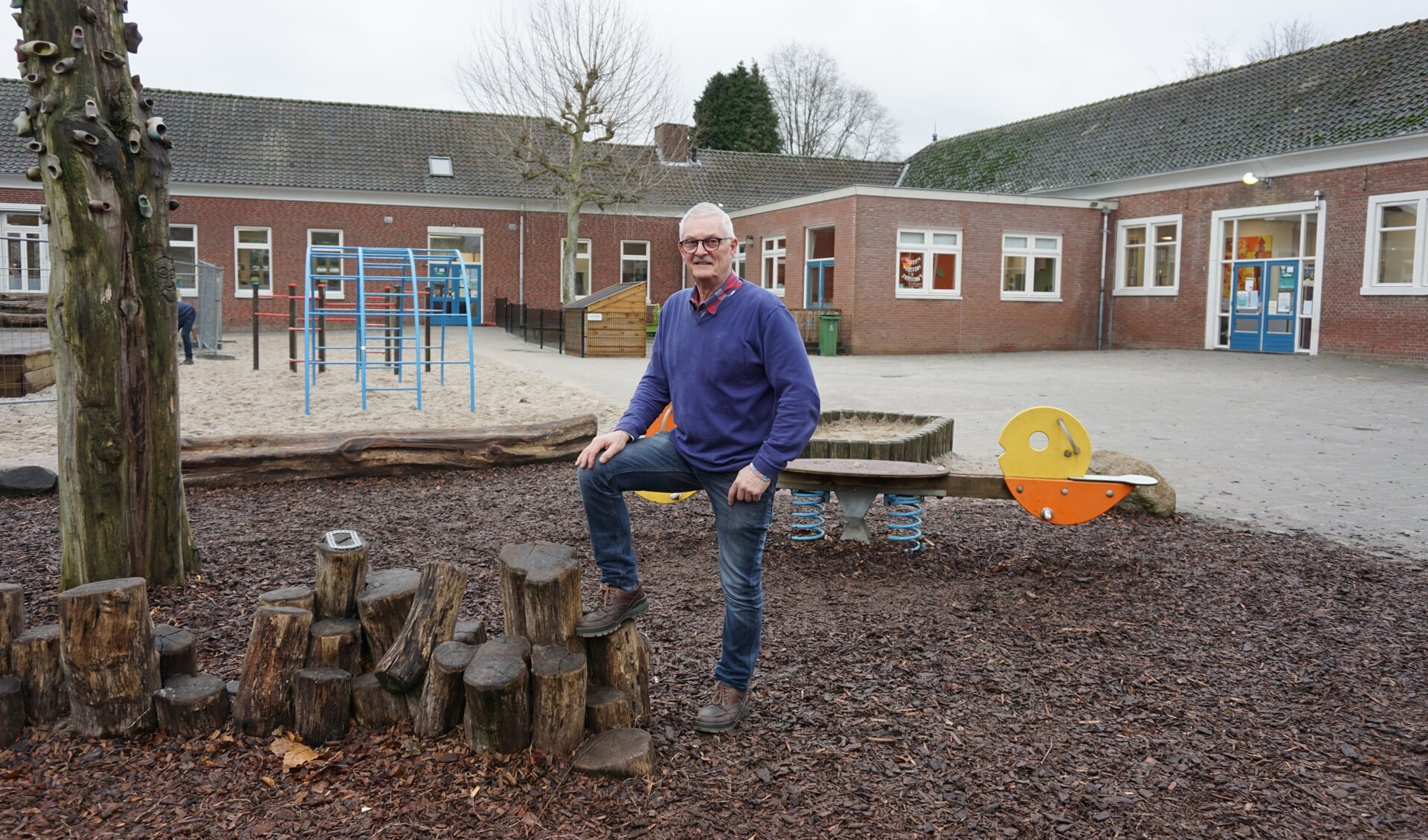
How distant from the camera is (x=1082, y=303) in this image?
2684 cm

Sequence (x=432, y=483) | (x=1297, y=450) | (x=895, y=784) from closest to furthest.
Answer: (x=895, y=784) → (x=432, y=483) → (x=1297, y=450)

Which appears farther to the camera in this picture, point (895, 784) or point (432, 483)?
point (432, 483)

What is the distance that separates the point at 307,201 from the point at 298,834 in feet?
99.4

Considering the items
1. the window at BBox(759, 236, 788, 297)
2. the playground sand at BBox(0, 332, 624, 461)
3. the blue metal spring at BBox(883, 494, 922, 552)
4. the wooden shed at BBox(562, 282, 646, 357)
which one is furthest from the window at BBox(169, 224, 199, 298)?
the blue metal spring at BBox(883, 494, 922, 552)

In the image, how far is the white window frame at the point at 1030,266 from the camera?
2581 centimetres

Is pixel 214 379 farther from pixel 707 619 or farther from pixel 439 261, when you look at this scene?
pixel 707 619

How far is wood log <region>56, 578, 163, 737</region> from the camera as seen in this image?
3.03 m

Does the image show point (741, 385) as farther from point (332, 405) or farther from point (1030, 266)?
point (1030, 266)

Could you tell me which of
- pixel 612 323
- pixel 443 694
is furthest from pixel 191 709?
pixel 612 323

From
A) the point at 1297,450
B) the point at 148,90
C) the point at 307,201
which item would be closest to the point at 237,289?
the point at 307,201

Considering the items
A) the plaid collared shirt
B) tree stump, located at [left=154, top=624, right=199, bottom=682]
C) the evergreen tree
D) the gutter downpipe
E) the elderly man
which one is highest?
the evergreen tree

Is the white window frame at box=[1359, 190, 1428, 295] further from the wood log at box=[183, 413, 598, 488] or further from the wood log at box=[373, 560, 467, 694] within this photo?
the wood log at box=[373, 560, 467, 694]

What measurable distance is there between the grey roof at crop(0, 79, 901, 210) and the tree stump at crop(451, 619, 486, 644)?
92.2 ft

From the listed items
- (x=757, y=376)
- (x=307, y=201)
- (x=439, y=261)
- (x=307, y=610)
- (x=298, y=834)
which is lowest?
(x=298, y=834)
